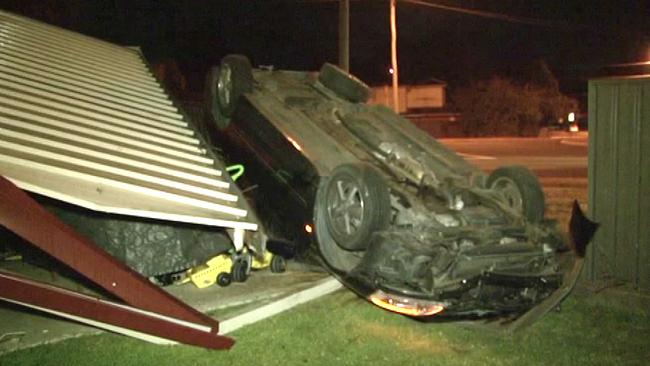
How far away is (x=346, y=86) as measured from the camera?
698 centimetres

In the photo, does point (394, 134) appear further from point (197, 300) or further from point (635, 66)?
→ point (635, 66)

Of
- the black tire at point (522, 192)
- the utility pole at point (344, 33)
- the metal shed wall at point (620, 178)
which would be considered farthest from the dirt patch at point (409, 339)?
the utility pole at point (344, 33)

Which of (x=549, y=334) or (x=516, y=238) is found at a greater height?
(x=516, y=238)

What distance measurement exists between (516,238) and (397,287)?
1096 mm

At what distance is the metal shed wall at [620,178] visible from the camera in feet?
18.8

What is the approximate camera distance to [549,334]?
16.4ft

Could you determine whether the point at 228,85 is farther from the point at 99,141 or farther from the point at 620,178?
the point at 620,178

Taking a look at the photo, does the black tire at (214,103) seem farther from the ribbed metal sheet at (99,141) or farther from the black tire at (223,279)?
the black tire at (223,279)

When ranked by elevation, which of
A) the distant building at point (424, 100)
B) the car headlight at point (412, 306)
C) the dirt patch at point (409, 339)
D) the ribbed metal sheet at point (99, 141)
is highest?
the distant building at point (424, 100)

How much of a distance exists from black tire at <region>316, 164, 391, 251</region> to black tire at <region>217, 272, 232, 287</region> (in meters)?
1.45

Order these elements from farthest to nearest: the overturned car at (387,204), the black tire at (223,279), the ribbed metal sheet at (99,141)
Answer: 1. the black tire at (223,279)
2. the overturned car at (387,204)
3. the ribbed metal sheet at (99,141)

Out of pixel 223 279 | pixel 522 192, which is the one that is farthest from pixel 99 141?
pixel 522 192

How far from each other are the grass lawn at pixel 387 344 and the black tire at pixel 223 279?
941 mm

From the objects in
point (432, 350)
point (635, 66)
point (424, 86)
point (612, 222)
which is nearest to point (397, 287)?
point (432, 350)
